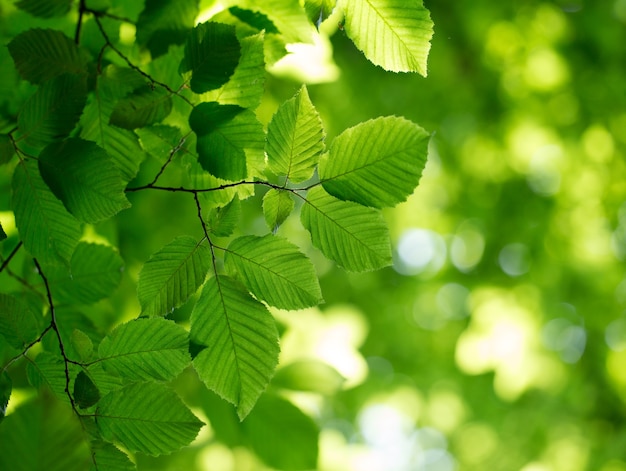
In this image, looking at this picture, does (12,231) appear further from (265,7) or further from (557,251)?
(557,251)

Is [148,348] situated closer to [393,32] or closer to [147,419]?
[147,419]

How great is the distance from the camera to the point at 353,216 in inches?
24.6

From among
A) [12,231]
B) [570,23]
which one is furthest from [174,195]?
[570,23]

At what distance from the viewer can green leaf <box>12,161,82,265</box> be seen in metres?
0.64

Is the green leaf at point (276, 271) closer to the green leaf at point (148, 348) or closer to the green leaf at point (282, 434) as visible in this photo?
the green leaf at point (148, 348)

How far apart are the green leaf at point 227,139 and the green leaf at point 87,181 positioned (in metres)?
0.11

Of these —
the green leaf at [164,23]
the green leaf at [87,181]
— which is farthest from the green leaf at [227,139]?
the green leaf at [164,23]

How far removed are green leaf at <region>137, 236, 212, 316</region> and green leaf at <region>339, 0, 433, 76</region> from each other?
316 mm

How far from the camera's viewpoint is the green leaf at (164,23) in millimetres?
794

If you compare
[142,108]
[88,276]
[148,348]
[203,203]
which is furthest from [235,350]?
[88,276]

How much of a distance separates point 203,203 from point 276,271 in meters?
0.16

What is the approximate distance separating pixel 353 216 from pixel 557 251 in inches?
115

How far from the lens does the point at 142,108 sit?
2.21 ft

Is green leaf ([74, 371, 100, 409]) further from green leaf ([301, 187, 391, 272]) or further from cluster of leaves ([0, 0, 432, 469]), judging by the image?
green leaf ([301, 187, 391, 272])
